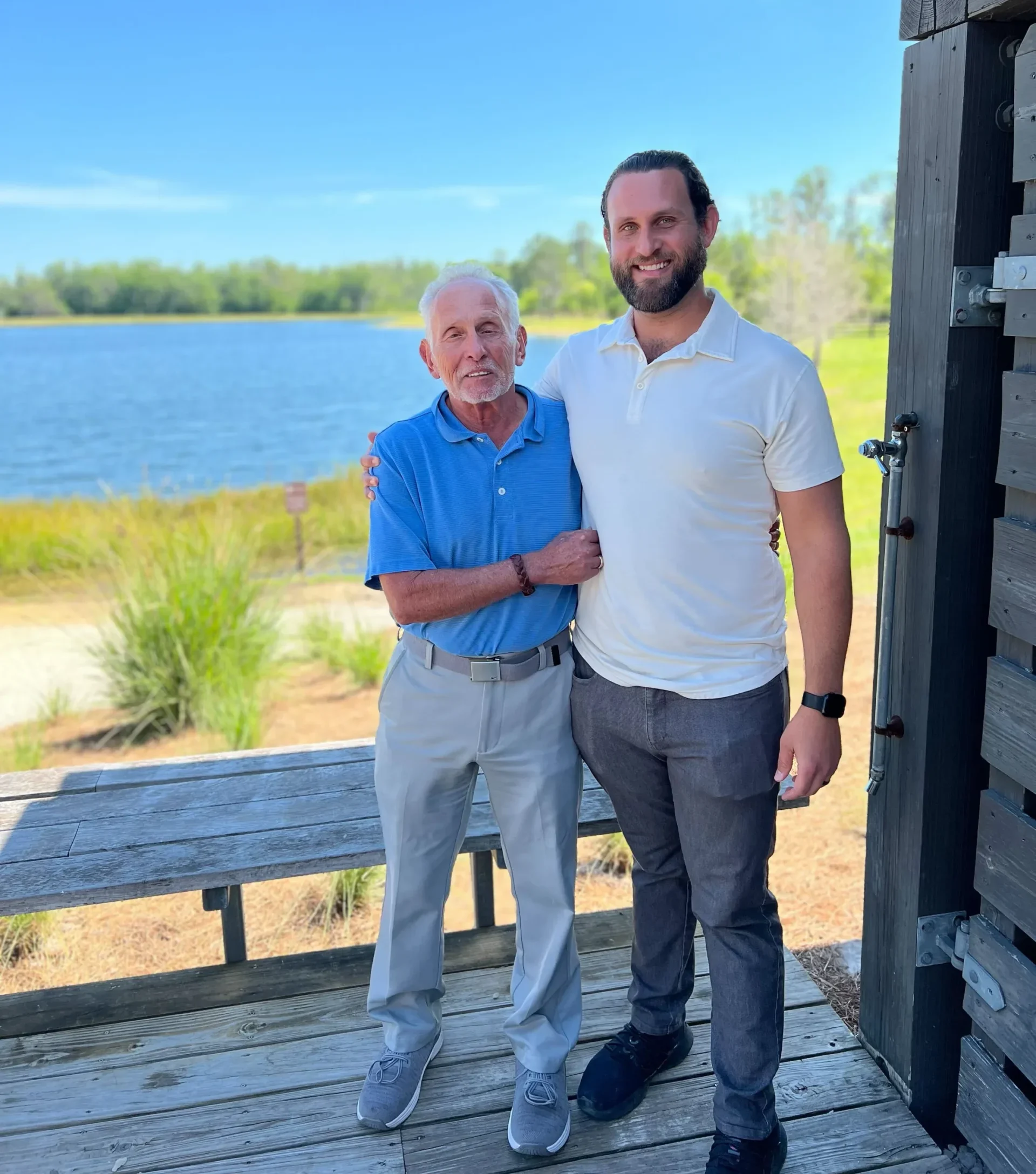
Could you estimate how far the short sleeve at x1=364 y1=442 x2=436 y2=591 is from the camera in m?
1.94

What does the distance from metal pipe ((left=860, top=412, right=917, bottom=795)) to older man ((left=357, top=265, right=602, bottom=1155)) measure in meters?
0.60

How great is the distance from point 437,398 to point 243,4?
416 ft

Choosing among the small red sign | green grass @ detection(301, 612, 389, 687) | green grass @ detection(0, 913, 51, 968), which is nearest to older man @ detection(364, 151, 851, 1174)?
green grass @ detection(0, 913, 51, 968)

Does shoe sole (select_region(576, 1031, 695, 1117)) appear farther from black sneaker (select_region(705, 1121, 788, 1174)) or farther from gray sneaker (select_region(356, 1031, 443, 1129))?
gray sneaker (select_region(356, 1031, 443, 1129))

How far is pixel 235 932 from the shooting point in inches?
107

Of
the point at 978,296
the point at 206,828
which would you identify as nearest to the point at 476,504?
the point at 978,296

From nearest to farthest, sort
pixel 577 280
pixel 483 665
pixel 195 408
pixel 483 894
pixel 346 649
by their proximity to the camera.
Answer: pixel 483 665, pixel 483 894, pixel 346 649, pixel 195 408, pixel 577 280

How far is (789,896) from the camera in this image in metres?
3.67

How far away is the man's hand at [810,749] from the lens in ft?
6.12

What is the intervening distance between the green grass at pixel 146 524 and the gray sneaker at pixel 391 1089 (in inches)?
229

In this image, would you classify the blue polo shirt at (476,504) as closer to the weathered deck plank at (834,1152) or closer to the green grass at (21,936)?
the weathered deck plank at (834,1152)

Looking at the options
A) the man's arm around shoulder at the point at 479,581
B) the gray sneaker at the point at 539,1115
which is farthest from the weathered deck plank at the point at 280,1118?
the man's arm around shoulder at the point at 479,581

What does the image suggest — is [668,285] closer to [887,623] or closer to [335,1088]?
[887,623]

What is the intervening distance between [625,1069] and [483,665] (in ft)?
3.15
